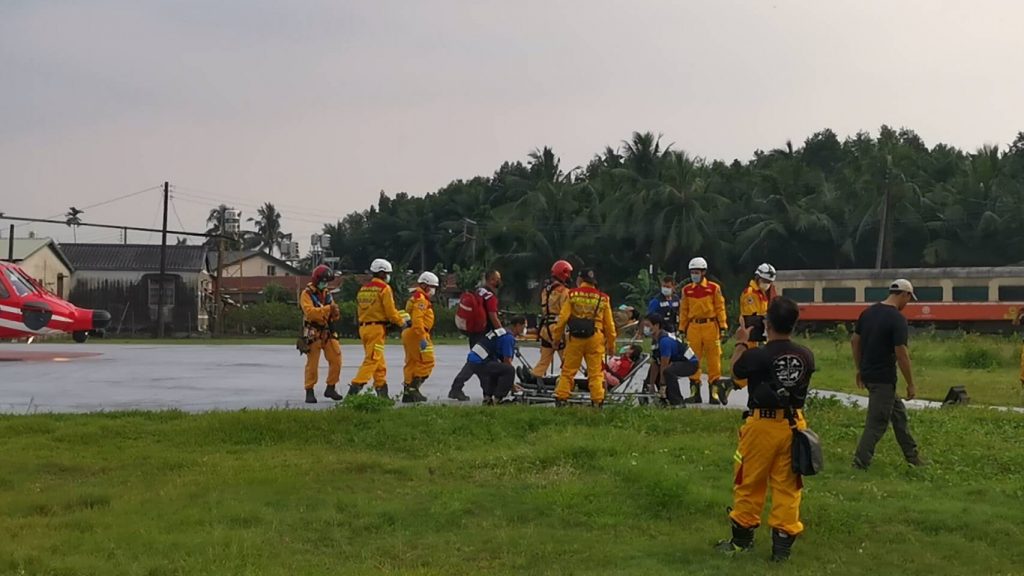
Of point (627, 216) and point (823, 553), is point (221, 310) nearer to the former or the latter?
point (627, 216)

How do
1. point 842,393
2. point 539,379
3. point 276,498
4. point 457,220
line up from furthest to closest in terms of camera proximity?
1. point 457,220
2. point 842,393
3. point 539,379
4. point 276,498

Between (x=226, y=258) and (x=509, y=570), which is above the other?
(x=226, y=258)

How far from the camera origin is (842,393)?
15.4 m

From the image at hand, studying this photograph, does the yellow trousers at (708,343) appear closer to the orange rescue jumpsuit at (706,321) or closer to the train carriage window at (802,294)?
the orange rescue jumpsuit at (706,321)

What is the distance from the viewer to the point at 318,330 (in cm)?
1277

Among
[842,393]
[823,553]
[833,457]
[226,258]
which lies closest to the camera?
[823,553]

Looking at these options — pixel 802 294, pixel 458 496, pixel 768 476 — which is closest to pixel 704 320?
pixel 458 496

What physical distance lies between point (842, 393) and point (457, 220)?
6240 cm

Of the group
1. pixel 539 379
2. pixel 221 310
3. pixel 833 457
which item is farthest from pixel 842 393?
pixel 221 310

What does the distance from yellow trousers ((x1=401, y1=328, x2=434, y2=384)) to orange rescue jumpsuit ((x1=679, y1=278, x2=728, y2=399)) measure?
3.24m

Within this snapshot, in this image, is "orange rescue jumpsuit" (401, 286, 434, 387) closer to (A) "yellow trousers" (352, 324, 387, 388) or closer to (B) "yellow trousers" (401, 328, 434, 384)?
(B) "yellow trousers" (401, 328, 434, 384)

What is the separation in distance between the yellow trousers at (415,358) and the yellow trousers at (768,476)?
22.0ft

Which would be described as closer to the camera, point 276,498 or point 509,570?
point 509,570

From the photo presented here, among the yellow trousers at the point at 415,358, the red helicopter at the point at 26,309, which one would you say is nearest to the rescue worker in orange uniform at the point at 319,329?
the yellow trousers at the point at 415,358
